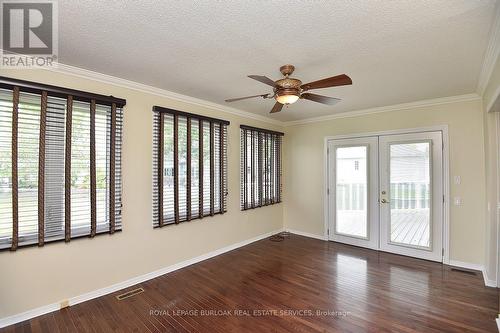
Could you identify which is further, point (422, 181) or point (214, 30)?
point (422, 181)

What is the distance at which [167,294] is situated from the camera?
2.81m

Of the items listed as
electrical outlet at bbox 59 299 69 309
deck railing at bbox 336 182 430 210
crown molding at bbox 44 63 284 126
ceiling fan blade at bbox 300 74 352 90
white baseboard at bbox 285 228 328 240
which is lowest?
white baseboard at bbox 285 228 328 240

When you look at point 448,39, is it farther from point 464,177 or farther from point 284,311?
point 284,311

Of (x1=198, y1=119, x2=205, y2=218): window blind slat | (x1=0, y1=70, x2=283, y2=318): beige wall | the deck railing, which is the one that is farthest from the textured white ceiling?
the deck railing

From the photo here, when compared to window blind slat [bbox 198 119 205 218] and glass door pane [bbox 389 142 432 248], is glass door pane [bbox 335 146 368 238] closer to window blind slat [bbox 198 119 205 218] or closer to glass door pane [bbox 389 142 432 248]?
glass door pane [bbox 389 142 432 248]

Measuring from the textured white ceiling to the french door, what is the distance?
1.20 metres

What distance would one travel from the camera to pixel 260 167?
4.92m

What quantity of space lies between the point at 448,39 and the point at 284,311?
→ 2.96 metres

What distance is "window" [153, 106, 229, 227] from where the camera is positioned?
3.28 metres

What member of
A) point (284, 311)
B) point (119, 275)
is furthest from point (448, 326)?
point (119, 275)

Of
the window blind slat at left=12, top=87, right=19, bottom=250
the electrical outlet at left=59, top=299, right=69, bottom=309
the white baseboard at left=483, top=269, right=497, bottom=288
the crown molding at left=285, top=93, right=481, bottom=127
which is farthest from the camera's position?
the crown molding at left=285, top=93, right=481, bottom=127

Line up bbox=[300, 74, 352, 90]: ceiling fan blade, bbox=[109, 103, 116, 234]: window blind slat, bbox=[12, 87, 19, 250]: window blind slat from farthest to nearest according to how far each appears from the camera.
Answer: bbox=[109, 103, 116, 234]: window blind slat → bbox=[12, 87, 19, 250]: window blind slat → bbox=[300, 74, 352, 90]: ceiling fan blade

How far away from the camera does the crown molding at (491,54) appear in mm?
1764

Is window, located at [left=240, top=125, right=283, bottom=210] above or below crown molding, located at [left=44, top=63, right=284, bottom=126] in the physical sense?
below
